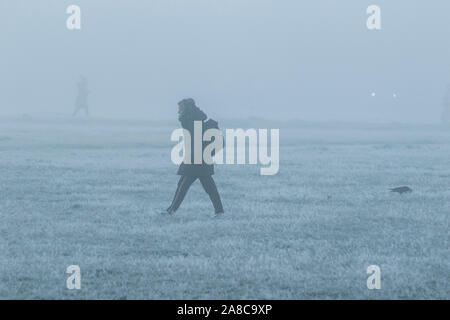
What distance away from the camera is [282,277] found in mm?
9781

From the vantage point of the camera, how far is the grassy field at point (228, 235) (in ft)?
30.7

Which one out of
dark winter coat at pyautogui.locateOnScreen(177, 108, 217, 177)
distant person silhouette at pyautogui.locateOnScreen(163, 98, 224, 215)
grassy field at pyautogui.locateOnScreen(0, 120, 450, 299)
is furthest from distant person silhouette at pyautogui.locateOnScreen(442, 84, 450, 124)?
dark winter coat at pyautogui.locateOnScreen(177, 108, 217, 177)

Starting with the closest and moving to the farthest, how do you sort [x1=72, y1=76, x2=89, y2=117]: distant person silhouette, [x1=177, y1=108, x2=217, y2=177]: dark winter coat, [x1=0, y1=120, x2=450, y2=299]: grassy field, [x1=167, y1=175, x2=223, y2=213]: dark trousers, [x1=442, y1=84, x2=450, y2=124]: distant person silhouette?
[x1=0, y1=120, x2=450, y2=299]: grassy field, [x1=177, y1=108, x2=217, y2=177]: dark winter coat, [x1=167, y1=175, x2=223, y2=213]: dark trousers, [x1=72, y1=76, x2=89, y2=117]: distant person silhouette, [x1=442, y1=84, x2=450, y2=124]: distant person silhouette

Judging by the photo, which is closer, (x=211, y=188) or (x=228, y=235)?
(x=228, y=235)

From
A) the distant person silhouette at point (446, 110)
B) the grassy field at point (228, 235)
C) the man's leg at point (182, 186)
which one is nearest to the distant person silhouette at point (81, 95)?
the distant person silhouette at point (446, 110)

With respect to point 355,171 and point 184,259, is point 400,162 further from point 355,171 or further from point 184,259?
point 184,259

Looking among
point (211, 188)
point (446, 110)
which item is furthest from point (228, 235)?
point (446, 110)

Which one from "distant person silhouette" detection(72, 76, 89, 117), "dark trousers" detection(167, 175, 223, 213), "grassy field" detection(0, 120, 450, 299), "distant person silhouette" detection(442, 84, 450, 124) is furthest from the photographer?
"distant person silhouette" detection(442, 84, 450, 124)

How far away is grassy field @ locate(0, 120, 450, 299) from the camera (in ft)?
30.7

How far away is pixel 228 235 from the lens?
508 inches

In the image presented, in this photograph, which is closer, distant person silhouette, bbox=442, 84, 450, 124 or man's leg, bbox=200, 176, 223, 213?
man's leg, bbox=200, 176, 223, 213

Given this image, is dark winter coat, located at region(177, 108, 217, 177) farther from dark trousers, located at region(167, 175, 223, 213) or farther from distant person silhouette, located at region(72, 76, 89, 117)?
distant person silhouette, located at region(72, 76, 89, 117)

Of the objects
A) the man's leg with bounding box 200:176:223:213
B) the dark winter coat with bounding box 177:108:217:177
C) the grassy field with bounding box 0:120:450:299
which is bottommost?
the grassy field with bounding box 0:120:450:299

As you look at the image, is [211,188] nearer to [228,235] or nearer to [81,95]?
[228,235]
